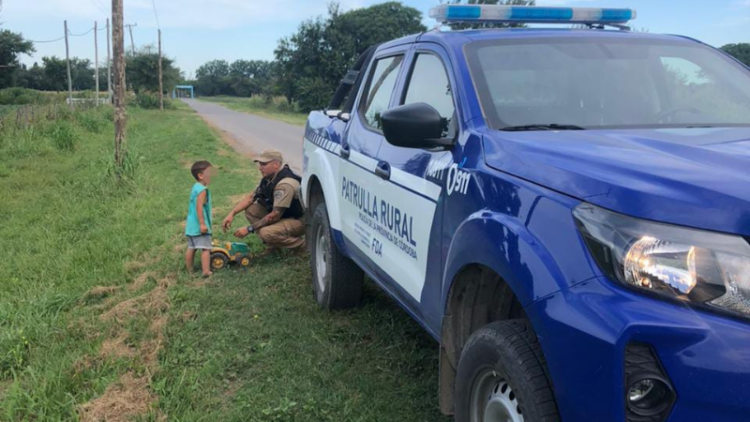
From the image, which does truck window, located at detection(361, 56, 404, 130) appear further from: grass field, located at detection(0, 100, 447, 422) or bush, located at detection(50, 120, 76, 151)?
bush, located at detection(50, 120, 76, 151)

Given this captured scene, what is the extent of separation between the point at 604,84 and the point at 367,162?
140 cm

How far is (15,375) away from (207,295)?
1615 millimetres

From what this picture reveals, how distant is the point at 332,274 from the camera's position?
463cm

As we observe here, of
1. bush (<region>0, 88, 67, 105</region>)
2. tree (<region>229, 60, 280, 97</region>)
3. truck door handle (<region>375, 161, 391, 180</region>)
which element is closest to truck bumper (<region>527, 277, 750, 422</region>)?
truck door handle (<region>375, 161, 391, 180</region>)

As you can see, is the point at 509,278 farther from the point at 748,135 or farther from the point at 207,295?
the point at 207,295

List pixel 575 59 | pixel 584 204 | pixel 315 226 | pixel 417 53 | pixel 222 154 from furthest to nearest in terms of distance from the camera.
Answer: pixel 222 154, pixel 315 226, pixel 417 53, pixel 575 59, pixel 584 204

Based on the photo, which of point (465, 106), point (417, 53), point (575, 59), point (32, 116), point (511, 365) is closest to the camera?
point (511, 365)

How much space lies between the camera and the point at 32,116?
20469 mm

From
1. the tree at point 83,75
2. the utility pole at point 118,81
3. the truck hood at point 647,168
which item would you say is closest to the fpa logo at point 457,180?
the truck hood at point 647,168

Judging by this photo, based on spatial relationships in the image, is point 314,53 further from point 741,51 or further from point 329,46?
point 741,51

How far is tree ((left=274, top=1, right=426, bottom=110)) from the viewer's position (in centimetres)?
5150

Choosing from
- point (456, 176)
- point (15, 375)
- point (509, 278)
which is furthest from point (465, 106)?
point (15, 375)

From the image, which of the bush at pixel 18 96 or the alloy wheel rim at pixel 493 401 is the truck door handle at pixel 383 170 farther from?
the bush at pixel 18 96

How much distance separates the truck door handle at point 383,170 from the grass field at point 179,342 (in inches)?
47.7
